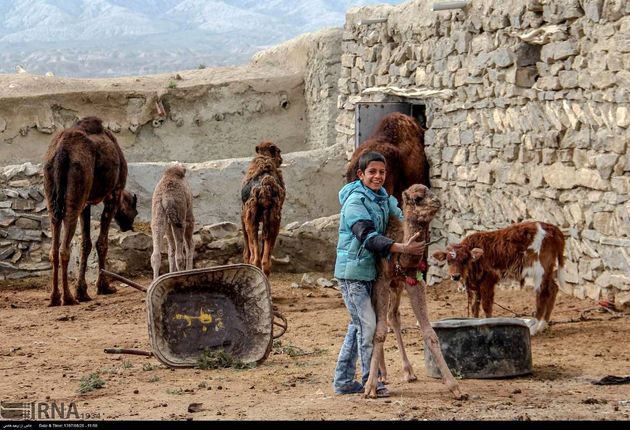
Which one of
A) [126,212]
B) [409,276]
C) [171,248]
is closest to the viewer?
[409,276]

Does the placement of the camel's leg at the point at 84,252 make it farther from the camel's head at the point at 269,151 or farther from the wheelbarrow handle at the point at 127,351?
the wheelbarrow handle at the point at 127,351

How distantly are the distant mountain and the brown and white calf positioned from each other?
249ft

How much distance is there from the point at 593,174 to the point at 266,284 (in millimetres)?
3467

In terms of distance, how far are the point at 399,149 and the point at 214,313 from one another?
502 centimetres

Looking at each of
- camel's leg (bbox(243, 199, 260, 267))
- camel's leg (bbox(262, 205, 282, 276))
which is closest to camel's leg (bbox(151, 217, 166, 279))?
camel's leg (bbox(243, 199, 260, 267))

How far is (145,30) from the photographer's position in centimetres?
12562

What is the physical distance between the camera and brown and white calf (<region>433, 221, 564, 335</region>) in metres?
10.6

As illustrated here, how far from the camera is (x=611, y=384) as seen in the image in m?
8.29

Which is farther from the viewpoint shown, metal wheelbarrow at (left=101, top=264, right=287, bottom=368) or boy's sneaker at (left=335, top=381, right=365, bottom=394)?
metal wheelbarrow at (left=101, top=264, right=287, bottom=368)

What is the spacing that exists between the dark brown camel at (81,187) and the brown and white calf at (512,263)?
5074 mm

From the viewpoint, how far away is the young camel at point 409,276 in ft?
25.4

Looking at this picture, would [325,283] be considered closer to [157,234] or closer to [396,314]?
[157,234]

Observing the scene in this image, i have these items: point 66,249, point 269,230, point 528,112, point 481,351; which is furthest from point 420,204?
point 66,249

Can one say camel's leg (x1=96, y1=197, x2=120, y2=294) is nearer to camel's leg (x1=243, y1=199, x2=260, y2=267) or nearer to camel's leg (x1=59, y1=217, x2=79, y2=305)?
camel's leg (x1=59, y1=217, x2=79, y2=305)
